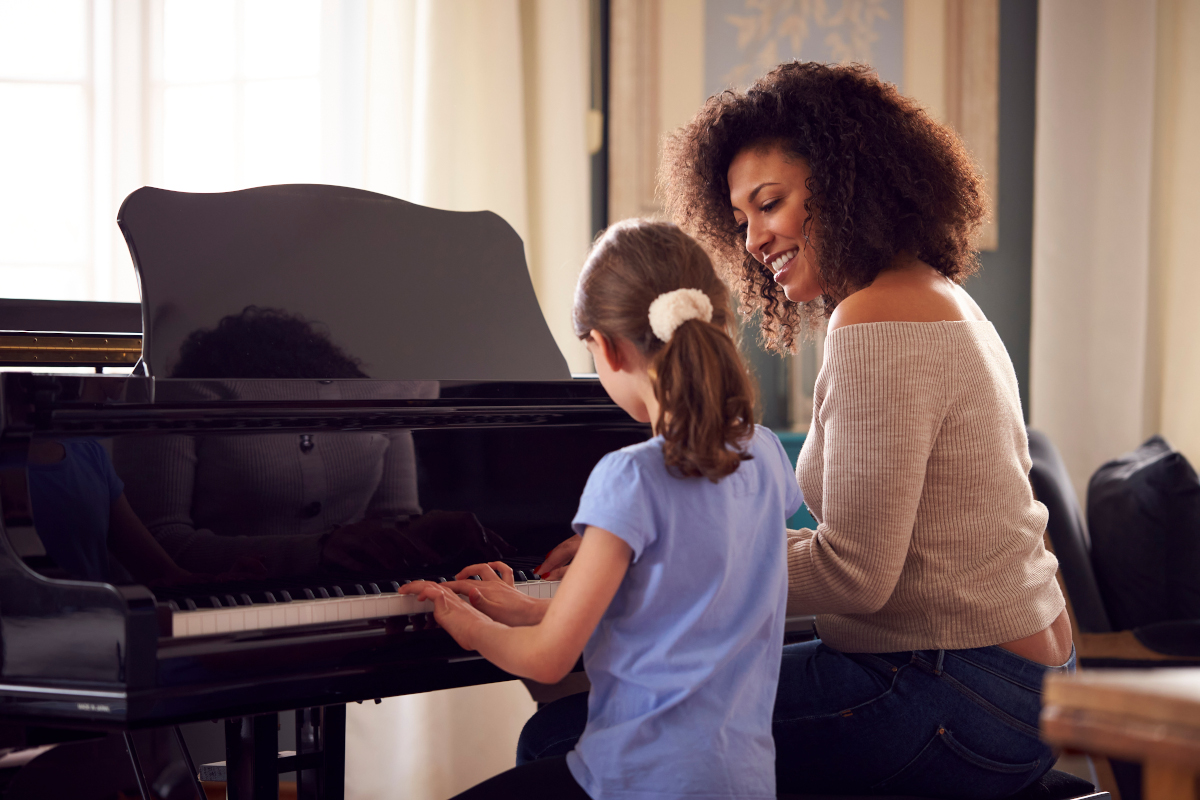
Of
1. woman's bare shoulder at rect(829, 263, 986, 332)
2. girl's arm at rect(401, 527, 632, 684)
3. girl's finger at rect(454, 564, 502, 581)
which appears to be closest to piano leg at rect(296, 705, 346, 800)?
girl's finger at rect(454, 564, 502, 581)

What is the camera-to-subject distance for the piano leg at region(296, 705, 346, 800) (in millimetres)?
1506

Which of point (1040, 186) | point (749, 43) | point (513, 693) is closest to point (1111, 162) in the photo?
point (1040, 186)

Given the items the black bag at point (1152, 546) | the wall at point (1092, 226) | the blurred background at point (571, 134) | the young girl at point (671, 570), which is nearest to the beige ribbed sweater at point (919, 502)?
the young girl at point (671, 570)

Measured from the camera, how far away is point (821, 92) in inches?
62.6

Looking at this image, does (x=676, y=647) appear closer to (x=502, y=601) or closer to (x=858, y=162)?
(x=502, y=601)

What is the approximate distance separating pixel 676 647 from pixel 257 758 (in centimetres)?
69

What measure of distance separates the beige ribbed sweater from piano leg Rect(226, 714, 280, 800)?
28.9 inches

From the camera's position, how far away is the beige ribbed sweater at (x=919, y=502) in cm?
126

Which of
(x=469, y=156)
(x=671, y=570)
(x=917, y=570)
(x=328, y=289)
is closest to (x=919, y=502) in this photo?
(x=917, y=570)

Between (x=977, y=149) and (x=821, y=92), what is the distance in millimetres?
2011

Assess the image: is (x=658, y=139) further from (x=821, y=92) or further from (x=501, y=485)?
(x=501, y=485)

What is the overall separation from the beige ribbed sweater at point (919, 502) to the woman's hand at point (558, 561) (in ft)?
1.08

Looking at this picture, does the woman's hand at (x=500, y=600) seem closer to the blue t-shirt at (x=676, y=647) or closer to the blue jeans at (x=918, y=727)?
the blue t-shirt at (x=676, y=647)

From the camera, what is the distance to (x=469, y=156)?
2873mm
